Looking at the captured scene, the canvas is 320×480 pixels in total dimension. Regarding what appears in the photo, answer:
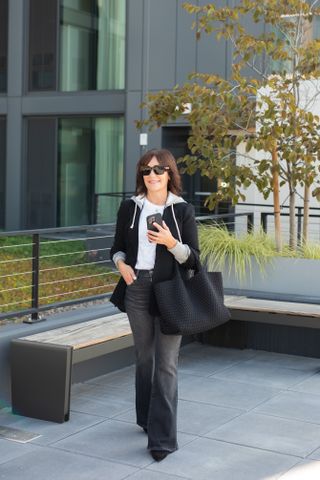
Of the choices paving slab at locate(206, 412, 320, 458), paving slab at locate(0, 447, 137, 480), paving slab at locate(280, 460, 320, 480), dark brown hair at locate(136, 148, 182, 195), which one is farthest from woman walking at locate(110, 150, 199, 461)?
paving slab at locate(280, 460, 320, 480)

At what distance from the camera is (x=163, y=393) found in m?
5.09

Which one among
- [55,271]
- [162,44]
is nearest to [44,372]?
[55,271]

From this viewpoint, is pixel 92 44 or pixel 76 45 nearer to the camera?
pixel 92 44

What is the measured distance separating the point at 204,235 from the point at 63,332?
2801 millimetres

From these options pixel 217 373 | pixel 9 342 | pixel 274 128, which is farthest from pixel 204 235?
pixel 9 342

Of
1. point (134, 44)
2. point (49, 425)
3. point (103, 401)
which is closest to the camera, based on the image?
point (49, 425)

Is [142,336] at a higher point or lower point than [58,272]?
higher

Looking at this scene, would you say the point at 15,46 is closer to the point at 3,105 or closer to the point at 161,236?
the point at 3,105

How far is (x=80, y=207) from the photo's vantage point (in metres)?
18.2

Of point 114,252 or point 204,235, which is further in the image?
point 204,235

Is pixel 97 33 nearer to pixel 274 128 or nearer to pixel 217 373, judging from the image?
pixel 274 128

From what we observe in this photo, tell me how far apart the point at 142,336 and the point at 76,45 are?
13.9 metres

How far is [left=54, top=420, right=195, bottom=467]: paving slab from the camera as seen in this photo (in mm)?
5176

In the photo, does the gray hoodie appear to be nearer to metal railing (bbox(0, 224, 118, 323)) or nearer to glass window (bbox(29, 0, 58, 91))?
metal railing (bbox(0, 224, 118, 323))
